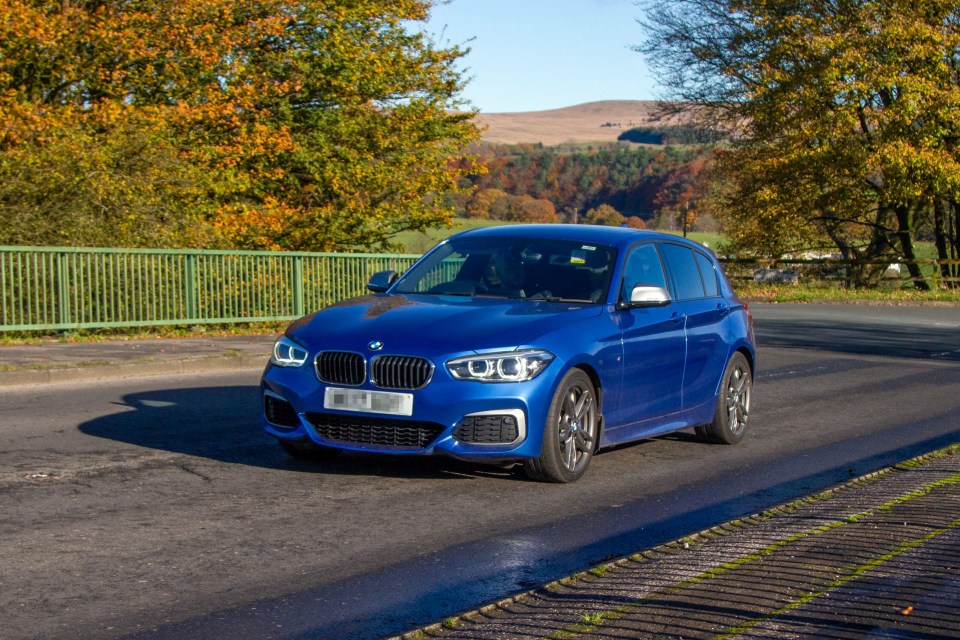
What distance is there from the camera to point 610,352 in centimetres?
837

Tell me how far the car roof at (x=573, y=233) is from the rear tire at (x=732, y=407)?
133 centimetres

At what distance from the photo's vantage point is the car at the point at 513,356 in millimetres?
7609

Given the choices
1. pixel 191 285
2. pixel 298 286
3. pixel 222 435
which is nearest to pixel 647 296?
pixel 222 435

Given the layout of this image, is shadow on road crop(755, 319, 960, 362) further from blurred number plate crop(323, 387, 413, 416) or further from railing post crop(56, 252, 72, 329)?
blurred number plate crop(323, 387, 413, 416)

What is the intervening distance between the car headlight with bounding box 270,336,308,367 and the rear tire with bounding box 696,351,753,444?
12.1 ft

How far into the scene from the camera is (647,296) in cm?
859

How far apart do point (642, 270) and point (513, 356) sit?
201 cm

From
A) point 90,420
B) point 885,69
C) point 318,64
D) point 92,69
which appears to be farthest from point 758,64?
point 90,420

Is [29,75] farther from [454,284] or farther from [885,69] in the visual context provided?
[885,69]

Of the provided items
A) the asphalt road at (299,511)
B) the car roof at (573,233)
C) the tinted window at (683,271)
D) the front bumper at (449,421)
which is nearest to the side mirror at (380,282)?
the car roof at (573,233)

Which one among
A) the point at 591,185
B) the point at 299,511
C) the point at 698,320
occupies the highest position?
the point at 591,185

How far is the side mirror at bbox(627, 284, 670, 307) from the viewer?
8.57 m

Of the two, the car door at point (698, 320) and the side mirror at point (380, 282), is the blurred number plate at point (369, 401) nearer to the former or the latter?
the side mirror at point (380, 282)

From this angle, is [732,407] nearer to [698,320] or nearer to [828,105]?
[698,320]
